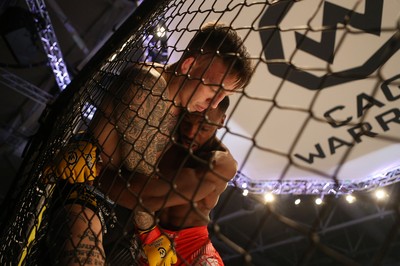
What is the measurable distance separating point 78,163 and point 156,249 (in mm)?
433

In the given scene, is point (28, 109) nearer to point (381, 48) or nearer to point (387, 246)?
point (381, 48)

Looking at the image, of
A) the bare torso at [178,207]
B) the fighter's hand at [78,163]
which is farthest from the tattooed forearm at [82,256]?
the bare torso at [178,207]

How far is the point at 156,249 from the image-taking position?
1232 millimetres

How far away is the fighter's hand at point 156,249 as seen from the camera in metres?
1.21

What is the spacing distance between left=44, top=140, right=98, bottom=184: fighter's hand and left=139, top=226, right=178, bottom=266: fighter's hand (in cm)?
37

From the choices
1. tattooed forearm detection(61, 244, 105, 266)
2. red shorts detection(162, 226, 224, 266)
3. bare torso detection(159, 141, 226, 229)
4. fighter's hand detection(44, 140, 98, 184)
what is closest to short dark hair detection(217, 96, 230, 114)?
bare torso detection(159, 141, 226, 229)

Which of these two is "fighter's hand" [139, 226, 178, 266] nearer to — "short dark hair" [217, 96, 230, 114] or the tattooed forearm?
the tattooed forearm

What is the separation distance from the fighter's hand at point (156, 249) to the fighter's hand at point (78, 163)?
0.37 metres

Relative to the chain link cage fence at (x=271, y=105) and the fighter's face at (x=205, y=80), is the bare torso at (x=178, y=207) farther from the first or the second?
the fighter's face at (x=205, y=80)

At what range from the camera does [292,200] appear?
4871 millimetres

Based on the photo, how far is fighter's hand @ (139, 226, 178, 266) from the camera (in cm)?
121

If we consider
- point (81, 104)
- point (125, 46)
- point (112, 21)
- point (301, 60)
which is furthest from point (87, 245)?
point (112, 21)

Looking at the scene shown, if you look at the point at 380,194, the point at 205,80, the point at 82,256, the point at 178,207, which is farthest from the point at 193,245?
the point at 380,194

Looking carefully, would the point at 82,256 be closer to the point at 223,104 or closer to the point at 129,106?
the point at 129,106
